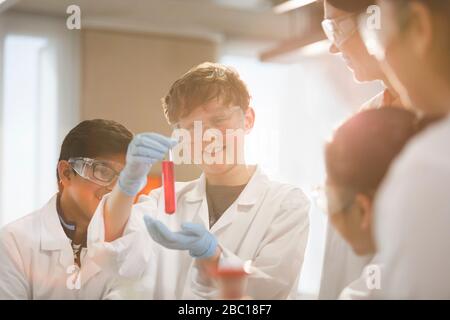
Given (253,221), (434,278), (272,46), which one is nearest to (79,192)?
(253,221)

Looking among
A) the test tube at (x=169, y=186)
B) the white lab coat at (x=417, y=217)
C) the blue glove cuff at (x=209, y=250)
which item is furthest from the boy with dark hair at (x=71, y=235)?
the white lab coat at (x=417, y=217)

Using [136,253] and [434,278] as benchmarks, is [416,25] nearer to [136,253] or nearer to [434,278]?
[434,278]

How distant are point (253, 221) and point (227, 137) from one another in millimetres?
233

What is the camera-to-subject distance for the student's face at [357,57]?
1.71 meters

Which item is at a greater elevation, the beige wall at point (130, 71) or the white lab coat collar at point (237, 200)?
the beige wall at point (130, 71)

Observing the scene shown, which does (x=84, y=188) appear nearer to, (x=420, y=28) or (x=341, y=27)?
(x=341, y=27)

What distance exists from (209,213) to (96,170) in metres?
0.32

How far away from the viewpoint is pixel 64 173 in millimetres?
1745

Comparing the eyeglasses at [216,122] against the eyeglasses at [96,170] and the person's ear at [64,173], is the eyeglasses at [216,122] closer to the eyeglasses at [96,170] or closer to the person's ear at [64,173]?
the eyeglasses at [96,170]

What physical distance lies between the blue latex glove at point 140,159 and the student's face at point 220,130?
3.5 inches

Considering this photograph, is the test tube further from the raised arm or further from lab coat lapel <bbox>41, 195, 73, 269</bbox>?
lab coat lapel <bbox>41, 195, 73, 269</bbox>

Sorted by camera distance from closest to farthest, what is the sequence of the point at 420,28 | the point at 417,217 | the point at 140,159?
the point at 417,217, the point at 420,28, the point at 140,159

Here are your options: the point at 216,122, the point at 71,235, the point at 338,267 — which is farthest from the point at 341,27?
the point at 71,235

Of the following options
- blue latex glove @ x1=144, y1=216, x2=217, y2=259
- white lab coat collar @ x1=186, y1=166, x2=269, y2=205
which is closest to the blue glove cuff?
blue latex glove @ x1=144, y1=216, x2=217, y2=259
